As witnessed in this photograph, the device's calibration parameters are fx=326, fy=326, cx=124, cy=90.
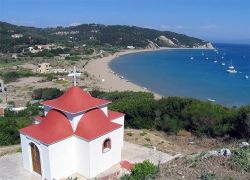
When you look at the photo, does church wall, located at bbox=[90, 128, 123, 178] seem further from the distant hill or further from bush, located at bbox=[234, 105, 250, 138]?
the distant hill

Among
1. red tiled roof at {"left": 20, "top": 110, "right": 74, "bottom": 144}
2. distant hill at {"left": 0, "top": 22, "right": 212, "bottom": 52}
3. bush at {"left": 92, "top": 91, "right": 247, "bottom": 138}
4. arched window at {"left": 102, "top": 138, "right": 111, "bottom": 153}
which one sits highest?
red tiled roof at {"left": 20, "top": 110, "right": 74, "bottom": 144}

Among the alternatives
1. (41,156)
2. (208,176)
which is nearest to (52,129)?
(41,156)

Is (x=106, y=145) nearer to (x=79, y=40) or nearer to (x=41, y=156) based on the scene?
(x=41, y=156)

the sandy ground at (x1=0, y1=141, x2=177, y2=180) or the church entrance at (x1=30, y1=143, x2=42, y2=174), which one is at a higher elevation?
the church entrance at (x1=30, y1=143, x2=42, y2=174)

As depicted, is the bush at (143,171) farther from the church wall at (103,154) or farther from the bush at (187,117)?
the bush at (187,117)

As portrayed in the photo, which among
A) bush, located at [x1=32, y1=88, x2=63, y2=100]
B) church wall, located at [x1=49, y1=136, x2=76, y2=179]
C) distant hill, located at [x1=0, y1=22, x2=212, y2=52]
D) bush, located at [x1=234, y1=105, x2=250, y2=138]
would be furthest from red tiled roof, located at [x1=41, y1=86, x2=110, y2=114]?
distant hill, located at [x1=0, y1=22, x2=212, y2=52]

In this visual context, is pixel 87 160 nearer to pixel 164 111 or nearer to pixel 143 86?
pixel 164 111

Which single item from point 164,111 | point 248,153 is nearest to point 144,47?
point 164,111
